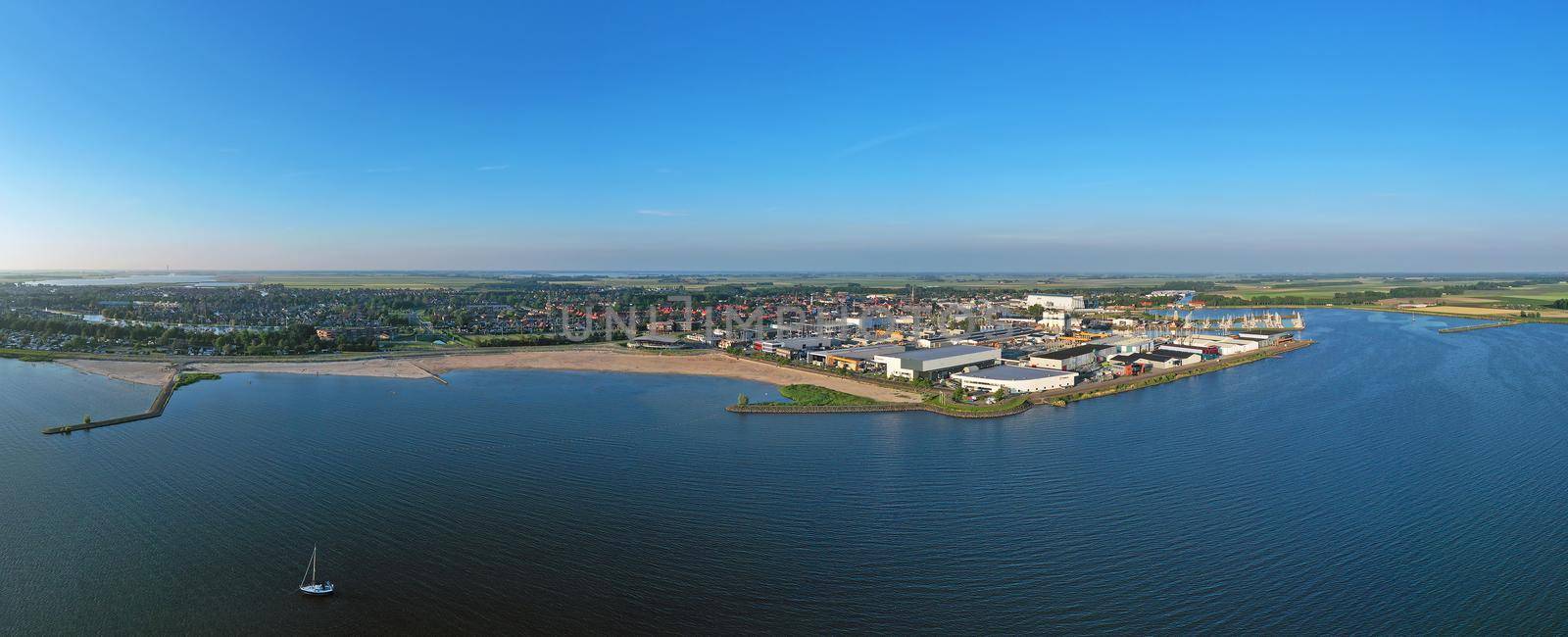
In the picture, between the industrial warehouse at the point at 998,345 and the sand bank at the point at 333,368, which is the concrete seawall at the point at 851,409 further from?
the sand bank at the point at 333,368

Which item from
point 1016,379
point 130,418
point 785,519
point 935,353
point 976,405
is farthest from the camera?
point 935,353

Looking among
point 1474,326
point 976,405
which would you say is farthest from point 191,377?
point 1474,326

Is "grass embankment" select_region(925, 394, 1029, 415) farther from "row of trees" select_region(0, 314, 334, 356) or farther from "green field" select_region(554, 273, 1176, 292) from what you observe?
"green field" select_region(554, 273, 1176, 292)

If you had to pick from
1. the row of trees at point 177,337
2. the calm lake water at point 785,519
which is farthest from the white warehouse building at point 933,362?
the row of trees at point 177,337

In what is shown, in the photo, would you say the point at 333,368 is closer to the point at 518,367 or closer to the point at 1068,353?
the point at 518,367

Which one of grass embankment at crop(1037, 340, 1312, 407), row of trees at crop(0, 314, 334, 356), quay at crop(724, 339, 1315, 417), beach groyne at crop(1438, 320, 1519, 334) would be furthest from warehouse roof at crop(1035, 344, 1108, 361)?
row of trees at crop(0, 314, 334, 356)

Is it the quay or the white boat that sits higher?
the quay

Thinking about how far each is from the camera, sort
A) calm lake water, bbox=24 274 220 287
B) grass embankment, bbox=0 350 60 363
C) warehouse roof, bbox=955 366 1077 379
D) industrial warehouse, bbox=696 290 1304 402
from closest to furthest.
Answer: warehouse roof, bbox=955 366 1077 379 < industrial warehouse, bbox=696 290 1304 402 < grass embankment, bbox=0 350 60 363 < calm lake water, bbox=24 274 220 287
